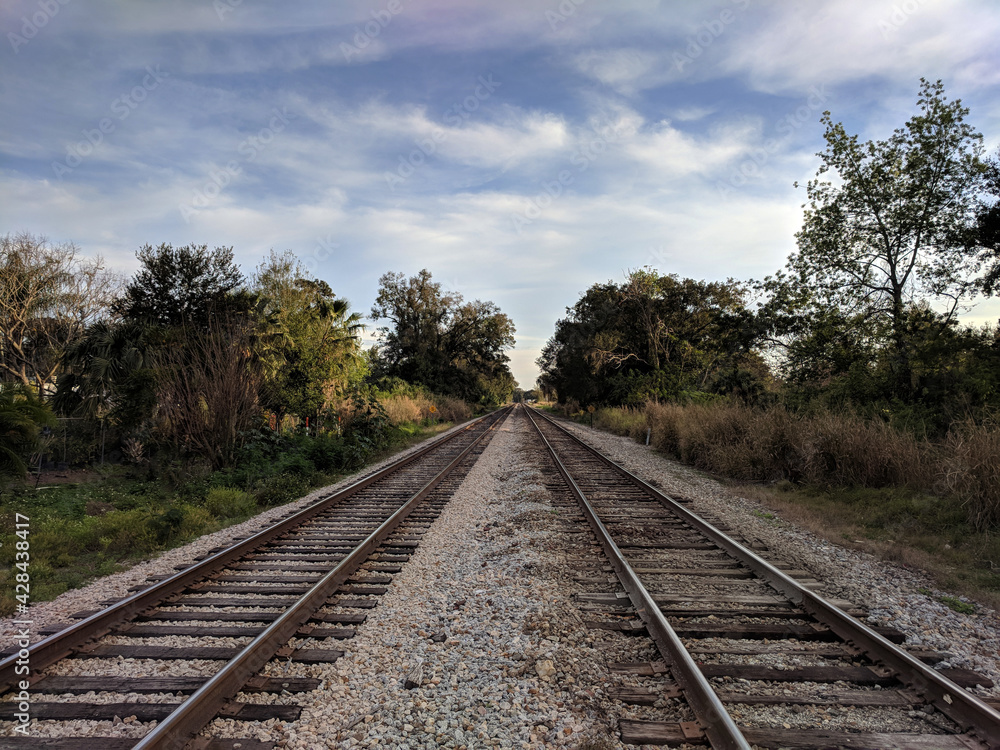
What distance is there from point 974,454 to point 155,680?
9.11 m

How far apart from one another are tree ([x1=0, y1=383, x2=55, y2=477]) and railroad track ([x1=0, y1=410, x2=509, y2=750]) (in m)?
3.84

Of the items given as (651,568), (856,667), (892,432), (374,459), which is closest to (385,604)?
(651,568)

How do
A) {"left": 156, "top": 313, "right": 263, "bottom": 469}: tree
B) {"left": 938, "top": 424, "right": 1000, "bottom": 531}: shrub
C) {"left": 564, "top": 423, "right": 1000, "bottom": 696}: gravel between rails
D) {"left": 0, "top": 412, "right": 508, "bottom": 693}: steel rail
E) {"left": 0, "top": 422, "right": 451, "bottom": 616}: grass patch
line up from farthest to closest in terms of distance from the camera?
{"left": 156, "top": 313, "right": 263, "bottom": 469}: tree, {"left": 938, "top": 424, "right": 1000, "bottom": 531}: shrub, {"left": 0, "top": 422, "right": 451, "bottom": 616}: grass patch, {"left": 564, "top": 423, "right": 1000, "bottom": 696}: gravel between rails, {"left": 0, "top": 412, "right": 508, "bottom": 693}: steel rail

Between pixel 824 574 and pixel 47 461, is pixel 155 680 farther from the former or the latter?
pixel 47 461

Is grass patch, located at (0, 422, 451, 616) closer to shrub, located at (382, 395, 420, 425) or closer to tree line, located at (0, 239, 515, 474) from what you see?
tree line, located at (0, 239, 515, 474)

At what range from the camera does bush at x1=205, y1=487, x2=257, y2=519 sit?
8352 mm

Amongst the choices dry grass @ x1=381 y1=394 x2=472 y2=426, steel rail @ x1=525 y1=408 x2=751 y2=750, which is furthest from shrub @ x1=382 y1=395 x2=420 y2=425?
steel rail @ x1=525 y1=408 x2=751 y2=750

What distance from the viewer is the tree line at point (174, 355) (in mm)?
10805

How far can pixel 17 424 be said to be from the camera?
23.2 ft

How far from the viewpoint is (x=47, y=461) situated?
12242mm

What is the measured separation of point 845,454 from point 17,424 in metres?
13.0

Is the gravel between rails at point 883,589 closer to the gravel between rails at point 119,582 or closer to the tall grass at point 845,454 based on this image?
the tall grass at point 845,454

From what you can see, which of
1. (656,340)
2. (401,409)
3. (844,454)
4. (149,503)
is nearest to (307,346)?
(149,503)

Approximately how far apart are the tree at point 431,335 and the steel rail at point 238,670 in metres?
37.4
